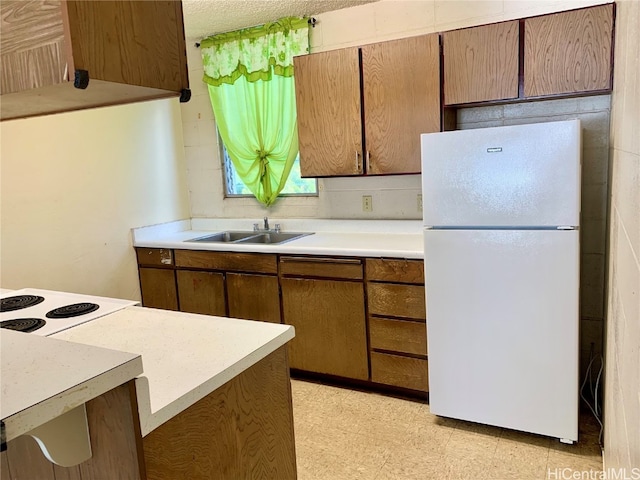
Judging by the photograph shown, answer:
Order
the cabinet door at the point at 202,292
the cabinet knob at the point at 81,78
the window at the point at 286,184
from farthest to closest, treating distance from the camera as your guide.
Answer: the window at the point at 286,184 → the cabinet door at the point at 202,292 → the cabinet knob at the point at 81,78

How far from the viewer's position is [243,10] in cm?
314

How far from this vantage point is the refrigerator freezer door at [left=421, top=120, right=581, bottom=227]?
206 cm

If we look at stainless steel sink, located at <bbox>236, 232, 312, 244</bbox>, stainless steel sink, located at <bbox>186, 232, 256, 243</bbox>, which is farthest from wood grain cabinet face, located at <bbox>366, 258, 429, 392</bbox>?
stainless steel sink, located at <bbox>186, 232, 256, 243</bbox>

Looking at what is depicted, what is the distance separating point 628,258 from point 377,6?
8.18 feet

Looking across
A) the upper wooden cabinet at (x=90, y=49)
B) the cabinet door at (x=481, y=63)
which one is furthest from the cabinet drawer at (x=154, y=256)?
the upper wooden cabinet at (x=90, y=49)

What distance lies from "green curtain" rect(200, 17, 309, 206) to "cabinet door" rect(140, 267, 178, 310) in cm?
90

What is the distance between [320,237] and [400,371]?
3.40 feet

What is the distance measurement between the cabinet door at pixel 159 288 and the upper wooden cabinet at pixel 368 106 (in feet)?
4.20

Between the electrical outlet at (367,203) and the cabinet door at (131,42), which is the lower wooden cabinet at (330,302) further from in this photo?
the cabinet door at (131,42)

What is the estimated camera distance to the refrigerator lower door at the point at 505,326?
215 cm

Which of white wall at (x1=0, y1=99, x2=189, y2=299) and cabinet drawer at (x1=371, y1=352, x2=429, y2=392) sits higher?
white wall at (x1=0, y1=99, x2=189, y2=299)

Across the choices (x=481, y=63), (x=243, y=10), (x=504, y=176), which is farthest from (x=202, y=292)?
(x=481, y=63)

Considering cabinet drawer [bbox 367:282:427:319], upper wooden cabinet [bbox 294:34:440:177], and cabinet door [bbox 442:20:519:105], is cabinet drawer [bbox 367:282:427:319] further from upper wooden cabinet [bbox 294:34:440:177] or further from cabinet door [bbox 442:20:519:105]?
cabinet door [bbox 442:20:519:105]

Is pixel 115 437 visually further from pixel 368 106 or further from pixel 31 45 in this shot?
pixel 368 106
